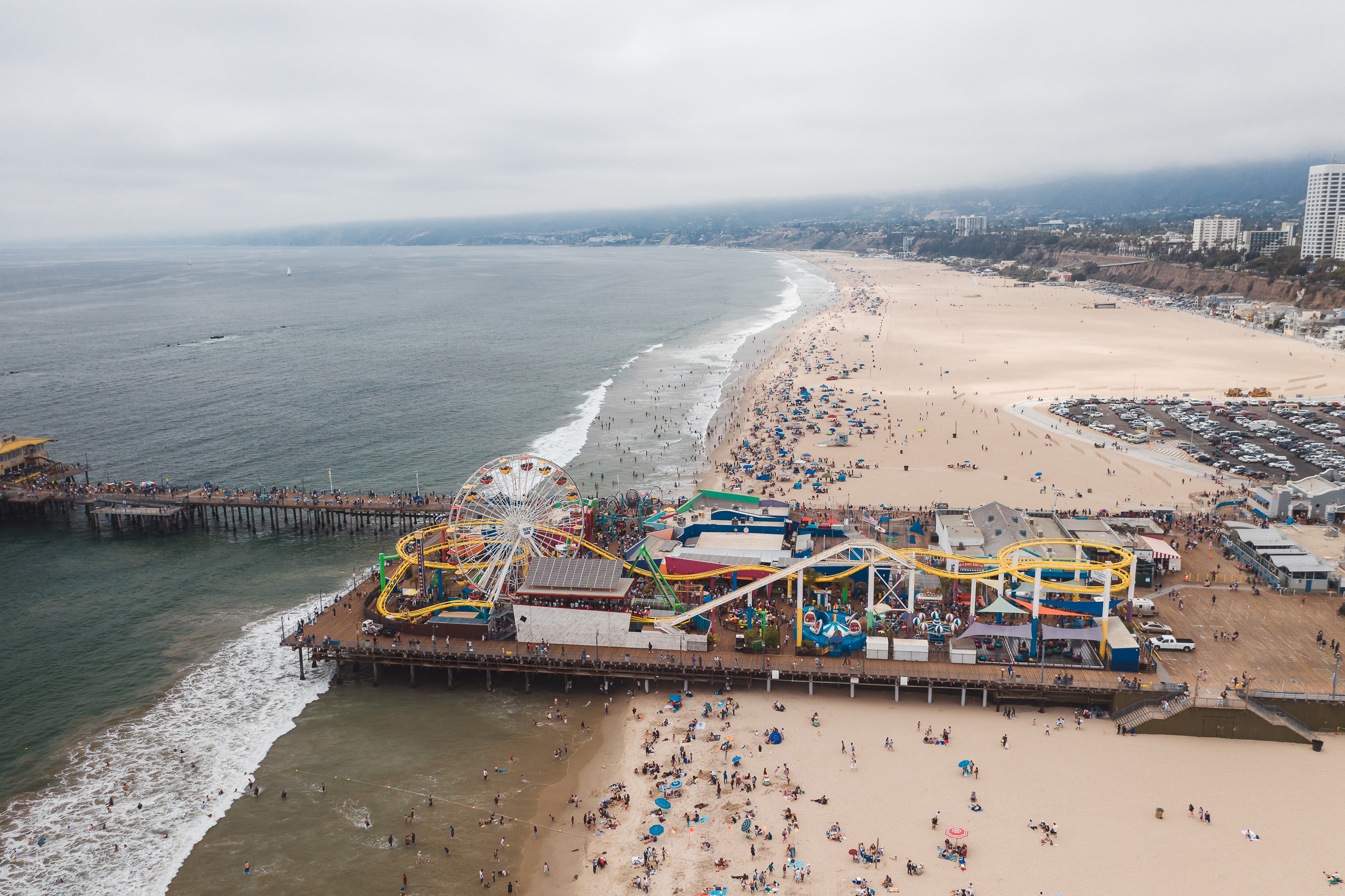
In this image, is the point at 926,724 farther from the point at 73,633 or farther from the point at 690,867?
the point at 73,633

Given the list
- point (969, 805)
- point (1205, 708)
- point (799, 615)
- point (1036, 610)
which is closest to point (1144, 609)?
point (1036, 610)

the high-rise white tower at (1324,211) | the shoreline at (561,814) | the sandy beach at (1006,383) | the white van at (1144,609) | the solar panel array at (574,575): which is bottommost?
the shoreline at (561,814)

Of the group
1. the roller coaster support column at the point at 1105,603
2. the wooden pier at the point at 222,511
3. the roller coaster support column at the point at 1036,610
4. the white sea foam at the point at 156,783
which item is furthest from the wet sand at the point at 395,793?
the roller coaster support column at the point at 1105,603

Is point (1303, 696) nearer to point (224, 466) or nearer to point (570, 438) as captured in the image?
point (570, 438)

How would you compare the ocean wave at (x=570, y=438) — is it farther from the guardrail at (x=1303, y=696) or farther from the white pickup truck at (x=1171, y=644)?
the guardrail at (x=1303, y=696)

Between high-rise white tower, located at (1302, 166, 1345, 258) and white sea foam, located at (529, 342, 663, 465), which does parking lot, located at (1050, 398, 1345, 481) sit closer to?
white sea foam, located at (529, 342, 663, 465)

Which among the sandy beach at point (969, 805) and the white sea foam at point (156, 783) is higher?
the white sea foam at point (156, 783)
